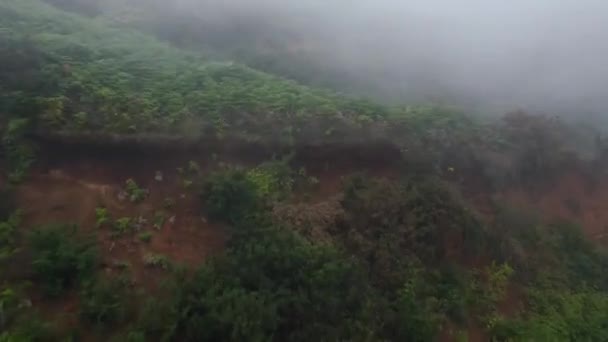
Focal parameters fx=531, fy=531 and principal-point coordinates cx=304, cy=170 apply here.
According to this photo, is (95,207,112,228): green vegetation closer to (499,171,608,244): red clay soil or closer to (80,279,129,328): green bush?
(80,279,129,328): green bush

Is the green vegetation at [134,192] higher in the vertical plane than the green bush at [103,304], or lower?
higher

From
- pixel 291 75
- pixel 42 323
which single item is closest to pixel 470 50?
pixel 291 75

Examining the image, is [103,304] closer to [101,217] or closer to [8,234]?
[101,217]

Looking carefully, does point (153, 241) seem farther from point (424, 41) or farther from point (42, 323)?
A: point (424, 41)

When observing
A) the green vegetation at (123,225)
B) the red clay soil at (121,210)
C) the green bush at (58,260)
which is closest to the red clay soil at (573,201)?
the red clay soil at (121,210)

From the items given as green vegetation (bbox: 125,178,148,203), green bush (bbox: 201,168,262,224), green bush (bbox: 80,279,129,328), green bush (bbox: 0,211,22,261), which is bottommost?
green bush (bbox: 80,279,129,328)

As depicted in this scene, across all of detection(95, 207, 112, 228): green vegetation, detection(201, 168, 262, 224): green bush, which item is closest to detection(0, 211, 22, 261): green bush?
detection(95, 207, 112, 228): green vegetation

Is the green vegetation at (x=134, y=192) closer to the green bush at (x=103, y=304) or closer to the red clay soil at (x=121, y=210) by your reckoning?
the red clay soil at (x=121, y=210)

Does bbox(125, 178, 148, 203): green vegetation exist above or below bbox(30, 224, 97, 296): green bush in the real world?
above
